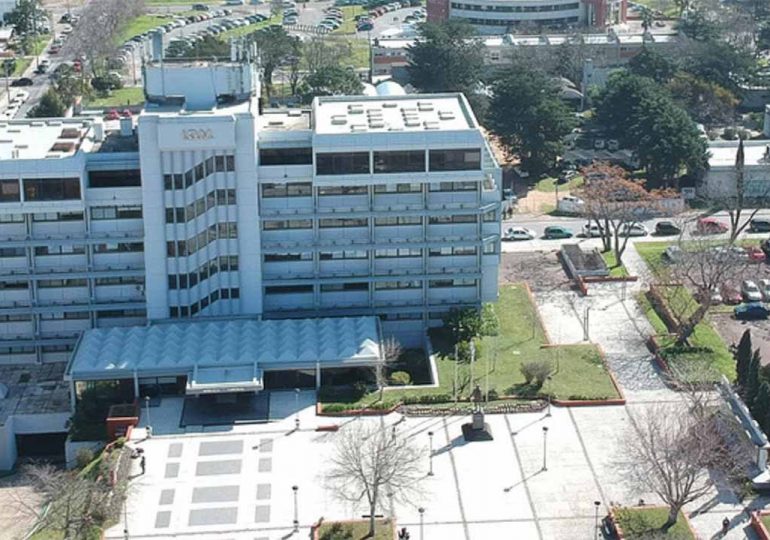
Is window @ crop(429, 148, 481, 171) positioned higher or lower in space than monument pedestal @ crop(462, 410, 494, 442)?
higher

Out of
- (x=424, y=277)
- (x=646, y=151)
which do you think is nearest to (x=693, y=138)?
(x=646, y=151)

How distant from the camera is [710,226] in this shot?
118 m

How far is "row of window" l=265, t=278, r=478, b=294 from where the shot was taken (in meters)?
95.3

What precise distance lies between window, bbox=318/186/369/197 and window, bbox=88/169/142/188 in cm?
1241

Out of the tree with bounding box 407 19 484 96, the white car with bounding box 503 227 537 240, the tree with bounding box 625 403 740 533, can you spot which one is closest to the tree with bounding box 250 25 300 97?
the tree with bounding box 407 19 484 96

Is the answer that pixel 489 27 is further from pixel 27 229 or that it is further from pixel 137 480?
pixel 137 480

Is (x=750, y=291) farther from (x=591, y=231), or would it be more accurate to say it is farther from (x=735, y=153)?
(x=735, y=153)

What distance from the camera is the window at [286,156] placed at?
304 ft

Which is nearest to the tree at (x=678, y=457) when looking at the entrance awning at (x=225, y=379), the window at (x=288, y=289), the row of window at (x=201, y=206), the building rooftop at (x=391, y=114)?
the entrance awning at (x=225, y=379)

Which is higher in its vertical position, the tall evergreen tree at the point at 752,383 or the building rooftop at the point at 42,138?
the building rooftop at the point at 42,138

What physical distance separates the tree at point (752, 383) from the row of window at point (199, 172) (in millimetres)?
35880

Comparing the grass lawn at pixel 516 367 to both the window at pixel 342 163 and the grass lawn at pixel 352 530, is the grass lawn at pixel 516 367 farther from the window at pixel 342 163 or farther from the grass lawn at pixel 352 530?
the grass lawn at pixel 352 530

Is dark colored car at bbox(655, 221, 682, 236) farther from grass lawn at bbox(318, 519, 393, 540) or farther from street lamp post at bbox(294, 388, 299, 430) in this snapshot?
grass lawn at bbox(318, 519, 393, 540)

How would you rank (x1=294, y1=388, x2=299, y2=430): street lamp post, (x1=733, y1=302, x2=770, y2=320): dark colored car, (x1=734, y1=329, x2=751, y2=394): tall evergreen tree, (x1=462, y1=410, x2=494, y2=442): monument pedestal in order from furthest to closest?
(x1=733, y1=302, x2=770, y2=320): dark colored car → (x1=734, y1=329, x2=751, y2=394): tall evergreen tree → (x1=294, y1=388, x2=299, y2=430): street lamp post → (x1=462, y1=410, x2=494, y2=442): monument pedestal
